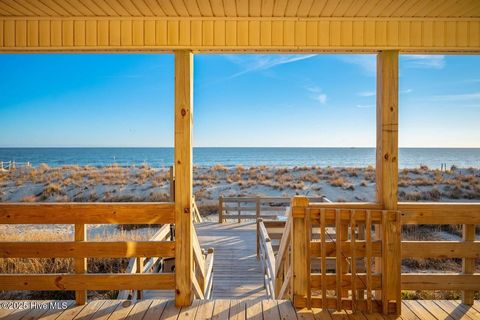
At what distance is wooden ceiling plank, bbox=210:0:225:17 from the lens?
2324 millimetres

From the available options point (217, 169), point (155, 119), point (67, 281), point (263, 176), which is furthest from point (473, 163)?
point (67, 281)

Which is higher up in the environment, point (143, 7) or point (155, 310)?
point (143, 7)

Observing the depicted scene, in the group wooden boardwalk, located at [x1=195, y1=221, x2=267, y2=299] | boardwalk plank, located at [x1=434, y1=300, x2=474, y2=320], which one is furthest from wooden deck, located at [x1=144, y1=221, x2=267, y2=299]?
boardwalk plank, located at [x1=434, y1=300, x2=474, y2=320]

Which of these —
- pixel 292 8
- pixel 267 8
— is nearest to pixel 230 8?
pixel 267 8

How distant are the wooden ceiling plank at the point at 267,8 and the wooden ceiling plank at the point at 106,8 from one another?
4.33 feet

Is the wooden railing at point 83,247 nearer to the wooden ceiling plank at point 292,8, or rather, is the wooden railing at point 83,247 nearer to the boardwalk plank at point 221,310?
the boardwalk plank at point 221,310

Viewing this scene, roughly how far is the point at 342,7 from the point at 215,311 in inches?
114

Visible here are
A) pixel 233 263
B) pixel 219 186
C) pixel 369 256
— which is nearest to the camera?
pixel 369 256

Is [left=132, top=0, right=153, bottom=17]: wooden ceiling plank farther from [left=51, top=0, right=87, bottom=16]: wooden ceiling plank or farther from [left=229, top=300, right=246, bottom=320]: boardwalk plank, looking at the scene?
[left=229, top=300, right=246, bottom=320]: boardwalk plank

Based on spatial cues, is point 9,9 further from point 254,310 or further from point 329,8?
point 254,310

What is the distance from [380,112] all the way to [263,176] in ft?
75.5

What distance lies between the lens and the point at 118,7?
2420 mm

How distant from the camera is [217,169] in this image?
99.7 feet

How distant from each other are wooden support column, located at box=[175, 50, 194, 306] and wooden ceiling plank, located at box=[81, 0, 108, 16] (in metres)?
0.72
